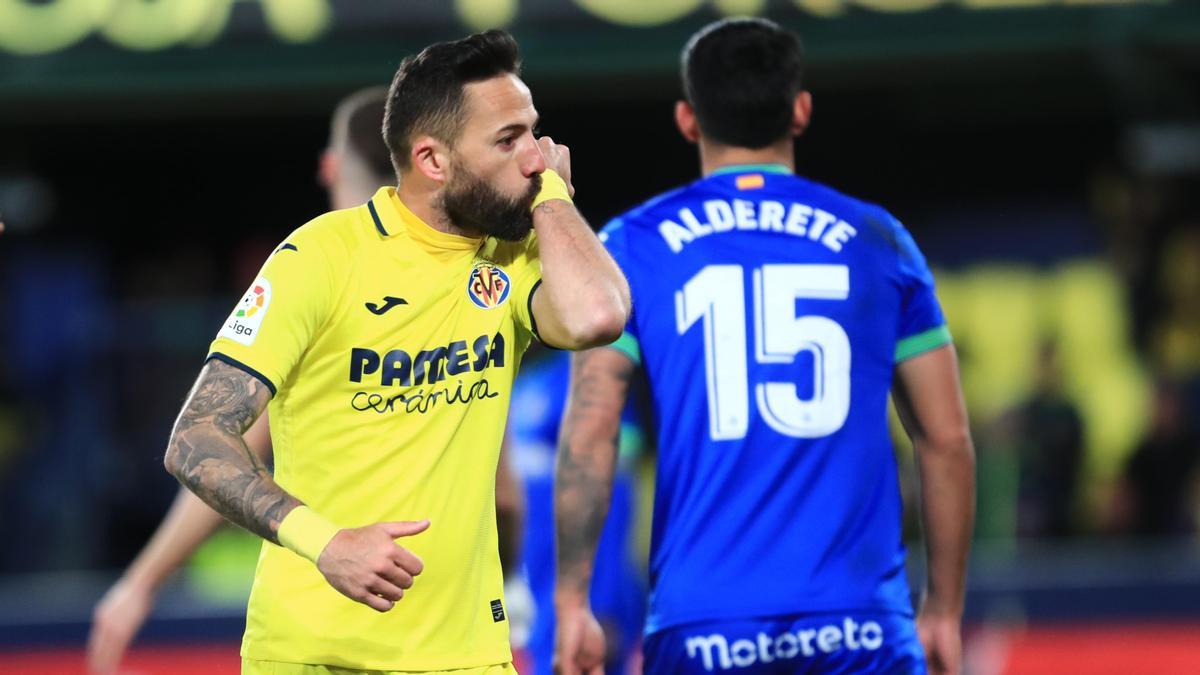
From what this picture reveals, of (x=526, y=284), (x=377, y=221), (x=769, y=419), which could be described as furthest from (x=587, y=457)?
(x=377, y=221)

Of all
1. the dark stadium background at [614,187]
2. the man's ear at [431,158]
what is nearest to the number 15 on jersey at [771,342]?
the man's ear at [431,158]

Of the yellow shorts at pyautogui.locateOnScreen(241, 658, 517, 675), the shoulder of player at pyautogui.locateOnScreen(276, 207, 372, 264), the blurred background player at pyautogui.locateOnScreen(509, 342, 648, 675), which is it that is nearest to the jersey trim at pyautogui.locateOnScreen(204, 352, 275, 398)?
the shoulder of player at pyautogui.locateOnScreen(276, 207, 372, 264)

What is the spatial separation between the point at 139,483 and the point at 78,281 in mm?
1630

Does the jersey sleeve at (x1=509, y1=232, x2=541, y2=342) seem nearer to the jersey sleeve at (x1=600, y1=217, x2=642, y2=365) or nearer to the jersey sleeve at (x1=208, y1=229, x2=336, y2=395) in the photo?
the jersey sleeve at (x1=208, y1=229, x2=336, y2=395)

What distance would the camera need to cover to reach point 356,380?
11.6 ft

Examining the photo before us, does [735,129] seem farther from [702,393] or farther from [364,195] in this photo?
[364,195]

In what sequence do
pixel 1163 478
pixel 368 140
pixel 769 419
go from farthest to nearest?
pixel 1163 478
pixel 368 140
pixel 769 419

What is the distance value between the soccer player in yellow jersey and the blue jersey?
65cm

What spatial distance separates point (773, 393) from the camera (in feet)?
14.0

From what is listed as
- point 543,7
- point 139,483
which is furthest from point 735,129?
point 139,483

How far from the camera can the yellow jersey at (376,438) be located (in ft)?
11.5

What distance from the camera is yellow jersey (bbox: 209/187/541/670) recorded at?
3.50 m

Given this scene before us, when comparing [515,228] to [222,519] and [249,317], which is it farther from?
[222,519]

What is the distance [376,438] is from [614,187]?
9.78 m
